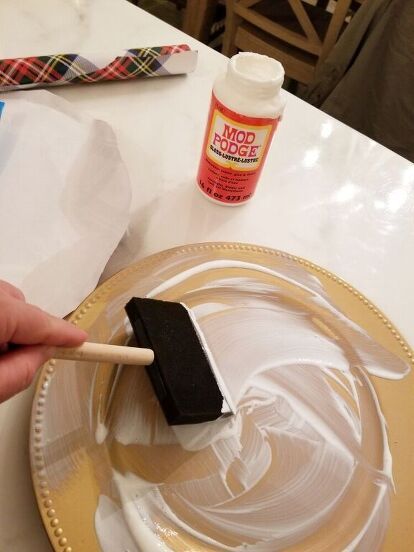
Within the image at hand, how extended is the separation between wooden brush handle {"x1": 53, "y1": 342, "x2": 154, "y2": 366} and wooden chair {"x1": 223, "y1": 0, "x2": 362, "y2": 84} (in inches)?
49.7

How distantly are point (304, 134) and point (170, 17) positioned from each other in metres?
1.53

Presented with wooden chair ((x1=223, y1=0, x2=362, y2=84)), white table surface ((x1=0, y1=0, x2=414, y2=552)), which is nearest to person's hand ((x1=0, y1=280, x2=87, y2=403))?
white table surface ((x1=0, y1=0, x2=414, y2=552))

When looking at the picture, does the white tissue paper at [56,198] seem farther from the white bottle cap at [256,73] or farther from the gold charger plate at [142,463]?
the white bottle cap at [256,73]

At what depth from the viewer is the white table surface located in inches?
26.0

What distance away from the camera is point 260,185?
2.41ft

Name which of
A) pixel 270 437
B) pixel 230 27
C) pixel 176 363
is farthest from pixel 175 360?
pixel 230 27

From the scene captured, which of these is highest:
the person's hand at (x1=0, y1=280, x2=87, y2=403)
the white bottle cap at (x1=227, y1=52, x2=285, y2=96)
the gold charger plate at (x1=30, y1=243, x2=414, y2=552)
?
the white bottle cap at (x1=227, y1=52, x2=285, y2=96)

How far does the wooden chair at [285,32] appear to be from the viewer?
142cm

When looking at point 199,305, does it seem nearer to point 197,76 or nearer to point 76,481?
point 76,481

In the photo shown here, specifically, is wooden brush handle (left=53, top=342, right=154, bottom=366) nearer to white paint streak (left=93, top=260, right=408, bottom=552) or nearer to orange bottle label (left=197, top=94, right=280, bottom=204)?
white paint streak (left=93, top=260, right=408, bottom=552)

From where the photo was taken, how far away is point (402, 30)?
1265mm

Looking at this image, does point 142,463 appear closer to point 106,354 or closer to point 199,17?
point 106,354

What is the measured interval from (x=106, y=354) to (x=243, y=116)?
0.32m

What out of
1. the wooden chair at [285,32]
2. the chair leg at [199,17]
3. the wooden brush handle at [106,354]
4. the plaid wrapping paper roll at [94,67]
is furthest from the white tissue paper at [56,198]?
the chair leg at [199,17]
